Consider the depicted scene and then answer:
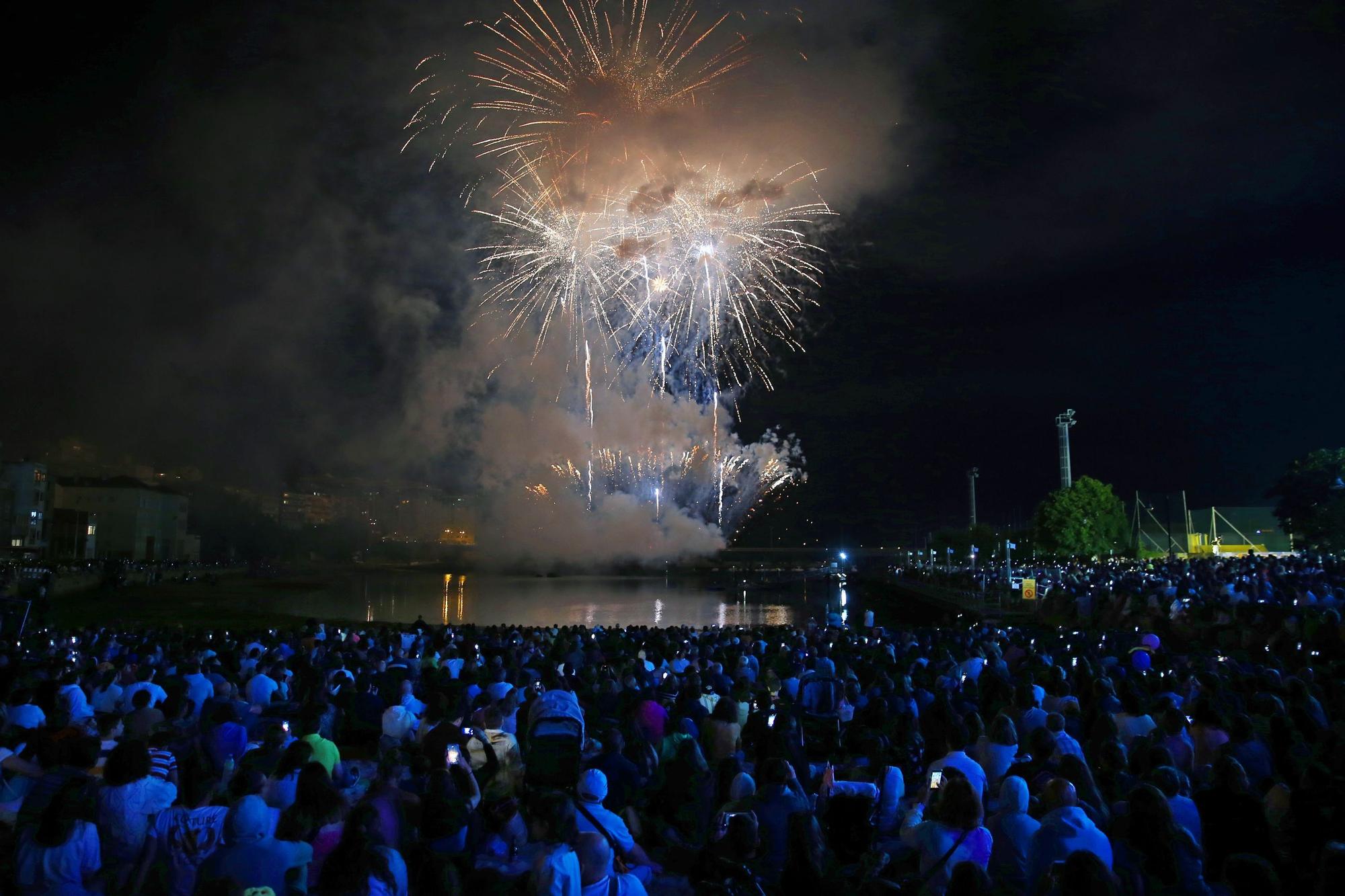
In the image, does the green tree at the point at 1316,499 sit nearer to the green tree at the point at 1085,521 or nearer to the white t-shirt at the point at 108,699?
the green tree at the point at 1085,521

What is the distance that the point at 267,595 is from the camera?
198 ft

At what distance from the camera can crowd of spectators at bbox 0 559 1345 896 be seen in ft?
13.3

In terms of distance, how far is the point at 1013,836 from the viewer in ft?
14.6

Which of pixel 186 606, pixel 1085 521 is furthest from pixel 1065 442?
pixel 186 606

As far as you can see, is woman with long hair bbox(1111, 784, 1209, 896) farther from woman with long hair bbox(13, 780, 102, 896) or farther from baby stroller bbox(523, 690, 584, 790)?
woman with long hair bbox(13, 780, 102, 896)

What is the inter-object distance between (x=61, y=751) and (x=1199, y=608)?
22.9 meters

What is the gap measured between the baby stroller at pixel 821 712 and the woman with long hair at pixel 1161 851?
16.5ft

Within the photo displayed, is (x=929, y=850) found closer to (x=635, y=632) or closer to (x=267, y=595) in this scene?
(x=635, y=632)

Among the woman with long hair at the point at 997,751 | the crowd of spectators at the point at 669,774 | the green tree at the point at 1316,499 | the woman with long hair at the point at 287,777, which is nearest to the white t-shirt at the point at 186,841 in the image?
the crowd of spectators at the point at 669,774

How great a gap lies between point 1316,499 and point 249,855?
62.3 metres

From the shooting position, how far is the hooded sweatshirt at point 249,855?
3.96 m

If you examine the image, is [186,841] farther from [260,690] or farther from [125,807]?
[260,690]

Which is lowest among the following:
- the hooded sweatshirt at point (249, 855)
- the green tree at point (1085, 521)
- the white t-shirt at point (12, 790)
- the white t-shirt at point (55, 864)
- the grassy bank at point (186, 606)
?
the grassy bank at point (186, 606)

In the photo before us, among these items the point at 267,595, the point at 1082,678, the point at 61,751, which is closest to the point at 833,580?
the point at 267,595
